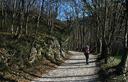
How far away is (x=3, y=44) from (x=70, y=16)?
179ft

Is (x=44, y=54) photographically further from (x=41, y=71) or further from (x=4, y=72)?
(x=4, y=72)

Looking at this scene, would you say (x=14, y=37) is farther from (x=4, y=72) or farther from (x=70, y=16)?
(x=70, y=16)

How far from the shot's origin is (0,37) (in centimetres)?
2975

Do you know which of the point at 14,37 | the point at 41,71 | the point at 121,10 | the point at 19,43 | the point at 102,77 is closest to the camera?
the point at 102,77

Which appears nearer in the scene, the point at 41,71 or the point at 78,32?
the point at 41,71

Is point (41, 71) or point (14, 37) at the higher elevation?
point (14, 37)

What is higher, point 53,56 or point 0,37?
point 0,37

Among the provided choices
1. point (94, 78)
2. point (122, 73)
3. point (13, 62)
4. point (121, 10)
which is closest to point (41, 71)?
point (13, 62)

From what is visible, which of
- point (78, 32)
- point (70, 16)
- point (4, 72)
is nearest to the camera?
point (4, 72)

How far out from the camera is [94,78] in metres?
23.1

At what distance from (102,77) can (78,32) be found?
74.2 metres

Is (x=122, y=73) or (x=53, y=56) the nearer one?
(x=122, y=73)

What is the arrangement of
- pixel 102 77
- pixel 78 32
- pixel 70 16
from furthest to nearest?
pixel 78 32 < pixel 70 16 < pixel 102 77

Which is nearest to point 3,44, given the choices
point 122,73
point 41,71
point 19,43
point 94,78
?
point 19,43
